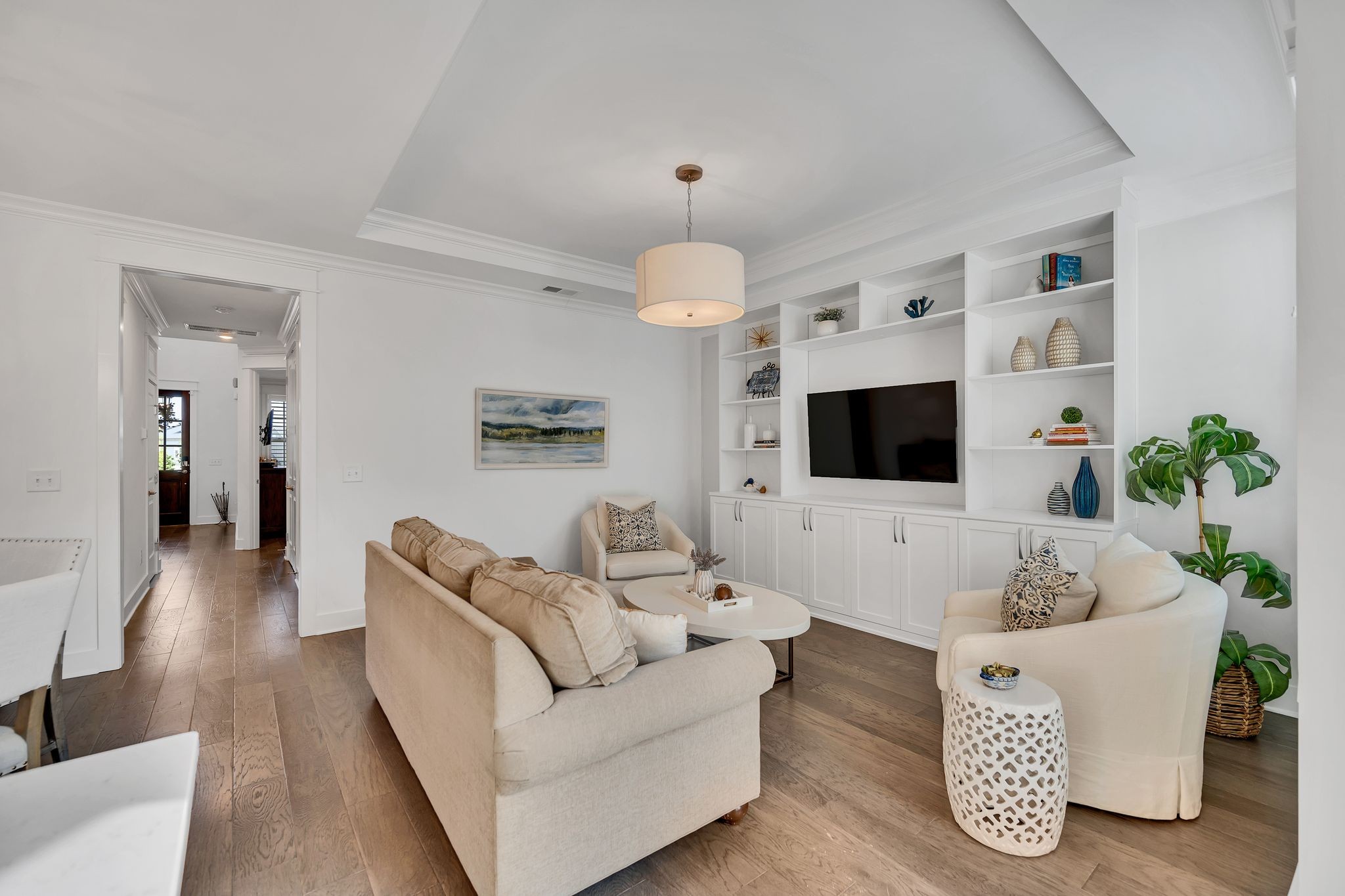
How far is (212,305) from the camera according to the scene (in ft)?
16.4

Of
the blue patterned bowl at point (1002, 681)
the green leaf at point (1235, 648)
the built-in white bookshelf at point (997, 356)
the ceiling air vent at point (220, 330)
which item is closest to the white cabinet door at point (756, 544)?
the built-in white bookshelf at point (997, 356)

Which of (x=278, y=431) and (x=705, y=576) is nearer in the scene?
(x=705, y=576)

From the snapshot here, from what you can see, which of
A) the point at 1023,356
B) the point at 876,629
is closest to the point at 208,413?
the point at 876,629

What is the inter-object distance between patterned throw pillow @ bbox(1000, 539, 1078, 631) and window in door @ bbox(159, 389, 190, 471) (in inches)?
441

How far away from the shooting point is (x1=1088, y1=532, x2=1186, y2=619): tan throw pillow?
6.95 feet

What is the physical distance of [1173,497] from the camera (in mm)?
2828

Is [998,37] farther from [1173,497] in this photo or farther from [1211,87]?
[1173,497]

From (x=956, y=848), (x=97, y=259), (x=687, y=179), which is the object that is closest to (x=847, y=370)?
(x=687, y=179)

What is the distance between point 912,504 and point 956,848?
2.55 metres

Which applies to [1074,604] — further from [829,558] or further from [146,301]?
[146,301]

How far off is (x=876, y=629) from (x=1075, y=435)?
1678 millimetres

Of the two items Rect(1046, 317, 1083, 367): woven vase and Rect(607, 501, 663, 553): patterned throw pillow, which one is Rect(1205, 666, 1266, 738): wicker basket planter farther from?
Rect(607, 501, 663, 553): patterned throw pillow

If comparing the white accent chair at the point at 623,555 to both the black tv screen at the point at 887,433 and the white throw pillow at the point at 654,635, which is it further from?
the white throw pillow at the point at 654,635

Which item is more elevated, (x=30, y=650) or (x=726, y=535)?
(x=30, y=650)
